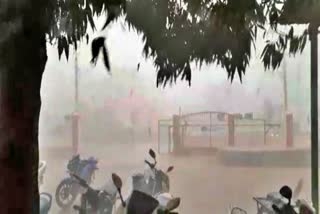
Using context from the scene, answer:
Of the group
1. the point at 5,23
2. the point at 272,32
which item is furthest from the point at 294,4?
the point at 5,23

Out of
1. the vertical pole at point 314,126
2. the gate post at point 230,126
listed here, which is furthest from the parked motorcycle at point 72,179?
the vertical pole at point 314,126

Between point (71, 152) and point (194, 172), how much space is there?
0.20 metres

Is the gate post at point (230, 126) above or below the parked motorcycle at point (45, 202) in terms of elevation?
above

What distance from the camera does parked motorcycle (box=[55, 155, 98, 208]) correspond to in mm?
721

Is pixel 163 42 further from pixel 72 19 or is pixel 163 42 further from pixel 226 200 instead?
pixel 226 200

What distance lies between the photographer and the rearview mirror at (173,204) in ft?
2.40

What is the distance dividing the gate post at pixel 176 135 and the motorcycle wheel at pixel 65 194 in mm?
177

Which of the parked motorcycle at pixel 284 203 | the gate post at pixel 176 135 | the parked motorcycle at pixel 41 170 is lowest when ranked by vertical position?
the parked motorcycle at pixel 284 203

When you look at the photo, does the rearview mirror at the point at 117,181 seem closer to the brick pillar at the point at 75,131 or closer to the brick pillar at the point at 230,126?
the brick pillar at the point at 75,131

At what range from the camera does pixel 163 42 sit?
2.17 feet

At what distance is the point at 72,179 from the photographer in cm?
74

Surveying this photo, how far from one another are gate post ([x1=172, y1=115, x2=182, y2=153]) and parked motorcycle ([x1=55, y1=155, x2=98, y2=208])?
0.43 feet

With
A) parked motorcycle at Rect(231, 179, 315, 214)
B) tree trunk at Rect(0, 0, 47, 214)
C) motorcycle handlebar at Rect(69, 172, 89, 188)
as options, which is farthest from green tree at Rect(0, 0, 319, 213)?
parked motorcycle at Rect(231, 179, 315, 214)

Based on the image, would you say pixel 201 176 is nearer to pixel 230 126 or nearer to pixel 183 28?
pixel 230 126
